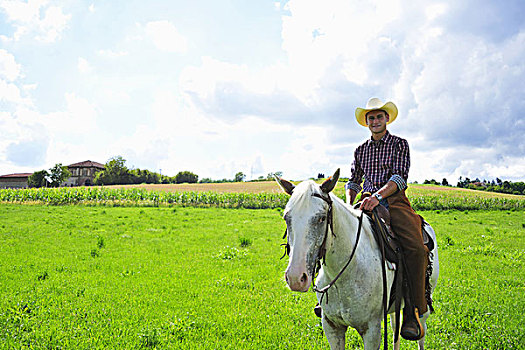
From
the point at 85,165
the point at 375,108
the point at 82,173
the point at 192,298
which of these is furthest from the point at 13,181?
the point at 375,108

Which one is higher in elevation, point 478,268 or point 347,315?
point 347,315

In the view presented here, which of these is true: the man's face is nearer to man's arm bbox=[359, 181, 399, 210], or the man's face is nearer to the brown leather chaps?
man's arm bbox=[359, 181, 399, 210]

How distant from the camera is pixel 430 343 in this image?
515 centimetres

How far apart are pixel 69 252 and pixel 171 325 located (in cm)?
794

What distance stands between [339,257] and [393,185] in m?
1.16

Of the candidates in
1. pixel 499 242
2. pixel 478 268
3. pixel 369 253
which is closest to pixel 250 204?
pixel 499 242

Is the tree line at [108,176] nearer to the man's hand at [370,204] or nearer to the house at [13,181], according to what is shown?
the house at [13,181]

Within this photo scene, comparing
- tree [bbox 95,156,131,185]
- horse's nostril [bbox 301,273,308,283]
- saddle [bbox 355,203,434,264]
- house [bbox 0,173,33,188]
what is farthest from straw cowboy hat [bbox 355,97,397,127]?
house [bbox 0,173,33,188]

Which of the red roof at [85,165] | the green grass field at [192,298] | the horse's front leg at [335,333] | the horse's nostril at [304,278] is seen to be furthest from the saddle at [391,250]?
the red roof at [85,165]

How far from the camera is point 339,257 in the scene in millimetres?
3068

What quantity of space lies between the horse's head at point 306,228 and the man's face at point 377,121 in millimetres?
1757

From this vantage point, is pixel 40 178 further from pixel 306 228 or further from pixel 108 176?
pixel 306 228

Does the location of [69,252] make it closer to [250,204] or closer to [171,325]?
[171,325]

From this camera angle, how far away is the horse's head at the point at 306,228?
2408 millimetres
